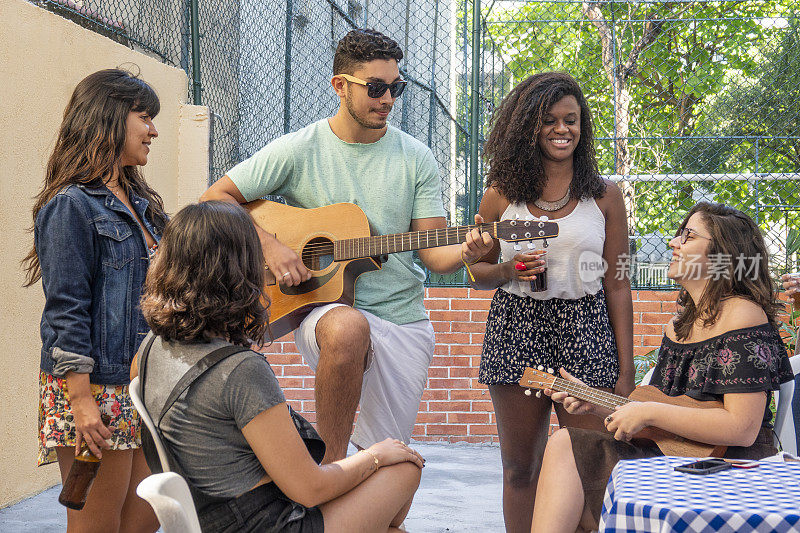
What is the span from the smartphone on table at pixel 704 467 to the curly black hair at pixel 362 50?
184cm

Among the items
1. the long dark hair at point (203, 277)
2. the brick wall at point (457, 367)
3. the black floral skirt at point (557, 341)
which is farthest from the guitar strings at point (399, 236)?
the brick wall at point (457, 367)

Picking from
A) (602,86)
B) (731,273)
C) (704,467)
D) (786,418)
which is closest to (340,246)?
(731,273)

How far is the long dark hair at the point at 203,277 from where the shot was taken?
195 centimetres

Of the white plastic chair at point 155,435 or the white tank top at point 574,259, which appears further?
the white tank top at point 574,259

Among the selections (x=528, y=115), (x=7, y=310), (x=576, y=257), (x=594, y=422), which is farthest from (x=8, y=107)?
(x=594, y=422)

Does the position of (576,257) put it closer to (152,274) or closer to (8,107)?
(152,274)

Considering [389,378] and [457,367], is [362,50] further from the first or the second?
[457,367]

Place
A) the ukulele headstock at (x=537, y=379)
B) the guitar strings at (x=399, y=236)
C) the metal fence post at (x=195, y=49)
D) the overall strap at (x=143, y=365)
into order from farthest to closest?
the metal fence post at (x=195, y=49)
the guitar strings at (x=399, y=236)
the ukulele headstock at (x=537, y=379)
the overall strap at (x=143, y=365)

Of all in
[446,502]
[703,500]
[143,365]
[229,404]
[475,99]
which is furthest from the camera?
[475,99]

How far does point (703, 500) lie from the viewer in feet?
5.50

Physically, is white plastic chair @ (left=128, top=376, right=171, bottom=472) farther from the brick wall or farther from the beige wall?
the brick wall

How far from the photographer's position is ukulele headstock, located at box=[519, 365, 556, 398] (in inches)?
107

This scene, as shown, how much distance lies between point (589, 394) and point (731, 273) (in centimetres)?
62

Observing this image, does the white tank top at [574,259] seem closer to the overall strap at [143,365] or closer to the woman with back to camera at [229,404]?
the woman with back to camera at [229,404]
